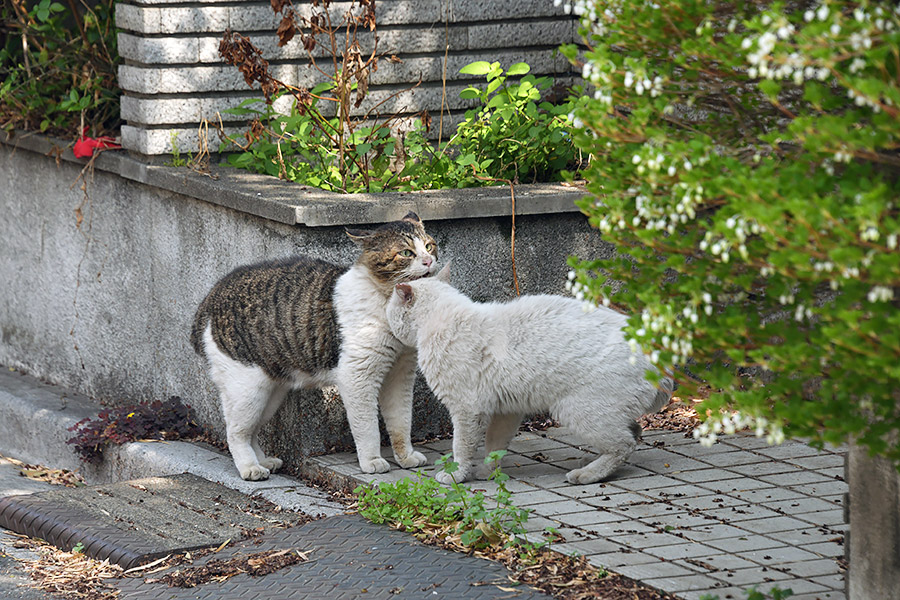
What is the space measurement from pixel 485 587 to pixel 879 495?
1.55 m

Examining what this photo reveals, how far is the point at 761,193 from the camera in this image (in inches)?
115

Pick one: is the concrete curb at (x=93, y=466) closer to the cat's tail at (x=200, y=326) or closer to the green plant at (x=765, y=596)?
the cat's tail at (x=200, y=326)

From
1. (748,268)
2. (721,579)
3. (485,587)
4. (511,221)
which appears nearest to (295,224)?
(511,221)

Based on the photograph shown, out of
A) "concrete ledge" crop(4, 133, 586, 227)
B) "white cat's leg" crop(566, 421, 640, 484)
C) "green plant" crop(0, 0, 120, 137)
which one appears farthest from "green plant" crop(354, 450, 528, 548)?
"green plant" crop(0, 0, 120, 137)

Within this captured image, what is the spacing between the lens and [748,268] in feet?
10.8

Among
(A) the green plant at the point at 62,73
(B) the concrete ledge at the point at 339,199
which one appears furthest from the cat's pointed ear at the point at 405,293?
(A) the green plant at the point at 62,73

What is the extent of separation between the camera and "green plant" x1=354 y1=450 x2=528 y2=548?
16.5ft

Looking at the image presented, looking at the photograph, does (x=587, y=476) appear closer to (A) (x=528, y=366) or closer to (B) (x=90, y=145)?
(A) (x=528, y=366)

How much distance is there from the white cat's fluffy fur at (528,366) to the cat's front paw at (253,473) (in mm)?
1172

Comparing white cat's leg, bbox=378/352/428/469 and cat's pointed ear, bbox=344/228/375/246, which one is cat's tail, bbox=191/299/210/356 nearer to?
cat's pointed ear, bbox=344/228/375/246

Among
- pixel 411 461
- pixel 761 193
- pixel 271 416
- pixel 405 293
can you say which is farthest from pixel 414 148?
pixel 761 193

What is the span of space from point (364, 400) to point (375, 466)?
350mm

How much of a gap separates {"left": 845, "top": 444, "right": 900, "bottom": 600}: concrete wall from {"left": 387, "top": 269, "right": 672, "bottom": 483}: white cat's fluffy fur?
5.32ft

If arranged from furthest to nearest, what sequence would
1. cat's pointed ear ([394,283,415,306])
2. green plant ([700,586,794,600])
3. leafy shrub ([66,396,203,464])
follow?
leafy shrub ([66,396,203,464]) < cat's pointed ear ([394,283,415,306]) < green plant ([700,586,794,600])
